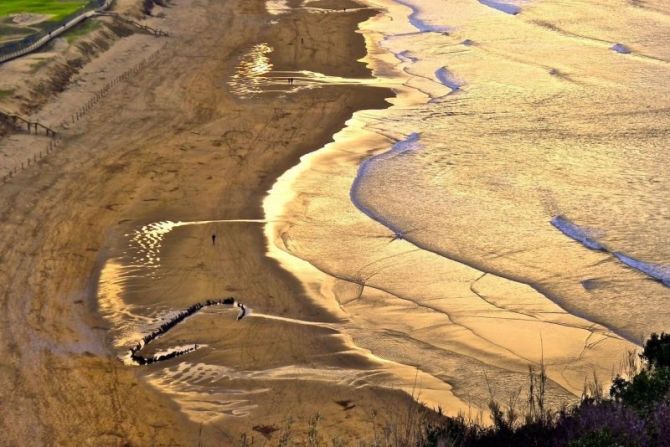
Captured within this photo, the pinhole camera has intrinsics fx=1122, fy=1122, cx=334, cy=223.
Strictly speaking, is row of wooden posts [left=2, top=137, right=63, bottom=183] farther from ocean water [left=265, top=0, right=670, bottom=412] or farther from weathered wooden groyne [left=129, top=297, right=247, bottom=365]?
weathered wooden groyne [left=129, top=297, right=247, bottom=365]

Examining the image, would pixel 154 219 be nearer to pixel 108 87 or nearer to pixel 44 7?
pixel 108 87

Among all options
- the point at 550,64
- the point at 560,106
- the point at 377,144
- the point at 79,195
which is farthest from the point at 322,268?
the point at 550,64

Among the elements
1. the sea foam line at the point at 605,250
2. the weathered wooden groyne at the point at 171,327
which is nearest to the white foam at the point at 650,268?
the sea foam line at the point at 605,250

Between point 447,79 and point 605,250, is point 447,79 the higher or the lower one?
the lower one

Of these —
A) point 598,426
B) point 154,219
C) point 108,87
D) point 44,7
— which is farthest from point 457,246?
point 44,7

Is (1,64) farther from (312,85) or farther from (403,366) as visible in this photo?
(403,366)

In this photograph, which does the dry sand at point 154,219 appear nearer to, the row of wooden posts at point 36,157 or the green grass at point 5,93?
the row of wooden posts at point 36,157

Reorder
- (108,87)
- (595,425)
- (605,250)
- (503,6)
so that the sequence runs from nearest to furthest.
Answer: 1. (595,425)
2. (605,250)
3. (108,87)
4. (503,6)
